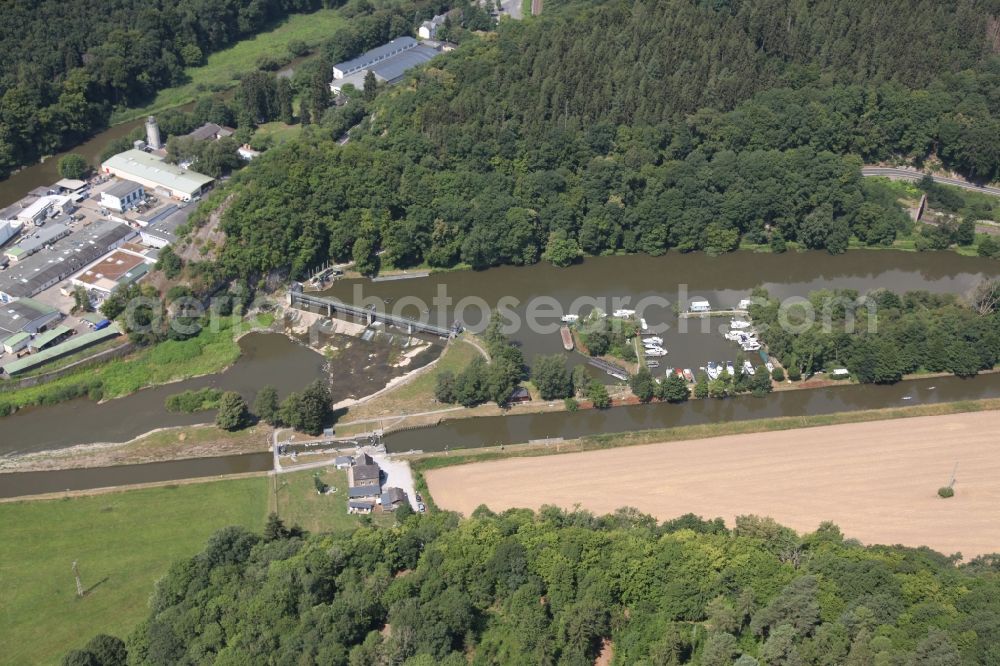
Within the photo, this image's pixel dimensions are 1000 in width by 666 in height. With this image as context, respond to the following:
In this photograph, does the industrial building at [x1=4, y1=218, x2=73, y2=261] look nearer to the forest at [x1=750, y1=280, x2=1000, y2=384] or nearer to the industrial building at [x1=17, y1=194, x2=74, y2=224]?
the industrial building at [x1=17, y1=194, x2=74, y2=224]

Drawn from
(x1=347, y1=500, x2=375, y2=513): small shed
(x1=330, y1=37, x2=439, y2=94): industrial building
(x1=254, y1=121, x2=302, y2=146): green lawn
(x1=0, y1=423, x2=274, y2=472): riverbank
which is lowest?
(x1=347, y1=500, x2=375, y2=513): small shed

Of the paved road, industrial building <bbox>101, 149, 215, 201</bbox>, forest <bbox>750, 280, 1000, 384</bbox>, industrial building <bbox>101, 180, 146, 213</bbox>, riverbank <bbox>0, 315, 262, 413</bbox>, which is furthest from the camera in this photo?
the paved road

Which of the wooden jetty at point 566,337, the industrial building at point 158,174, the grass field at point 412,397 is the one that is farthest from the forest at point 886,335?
the industrial building at point 158,174

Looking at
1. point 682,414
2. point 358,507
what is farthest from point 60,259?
point 682,414

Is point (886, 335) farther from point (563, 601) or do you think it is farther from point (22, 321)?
point (22, 321)

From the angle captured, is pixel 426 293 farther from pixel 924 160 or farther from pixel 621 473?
pixel 924 160

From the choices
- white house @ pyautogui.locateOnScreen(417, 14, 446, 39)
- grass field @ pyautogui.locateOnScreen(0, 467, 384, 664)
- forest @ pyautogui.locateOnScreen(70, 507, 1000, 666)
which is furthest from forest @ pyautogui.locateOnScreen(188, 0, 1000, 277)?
forest @ pyautogui.locateOnScreen(70, 507, 1000, 666)

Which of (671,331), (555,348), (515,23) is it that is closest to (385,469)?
(555,348)

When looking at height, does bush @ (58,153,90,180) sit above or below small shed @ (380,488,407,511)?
above
